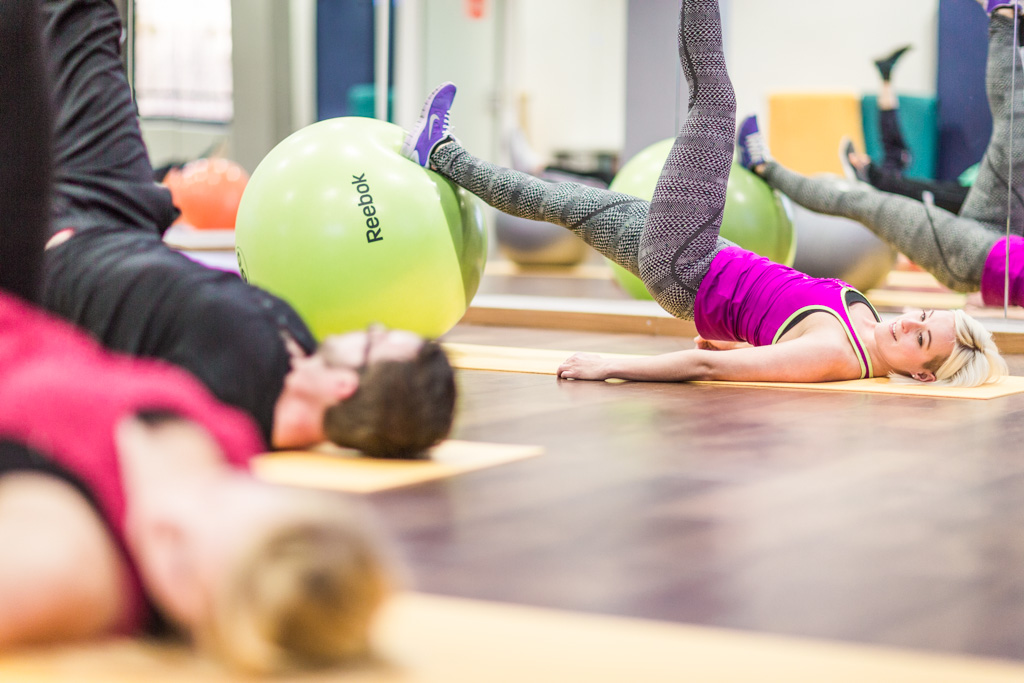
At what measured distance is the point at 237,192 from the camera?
7.66 metres

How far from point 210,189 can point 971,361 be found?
560cm

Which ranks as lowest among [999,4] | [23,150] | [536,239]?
[536,239]

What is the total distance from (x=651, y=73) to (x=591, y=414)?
3.05 metres

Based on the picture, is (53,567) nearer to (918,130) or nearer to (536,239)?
(918,130)

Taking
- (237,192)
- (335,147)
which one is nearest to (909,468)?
(335,147)

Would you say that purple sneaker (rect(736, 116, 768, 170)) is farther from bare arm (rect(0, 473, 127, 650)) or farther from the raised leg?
bare arm (rect(0, 473, 127, 650))

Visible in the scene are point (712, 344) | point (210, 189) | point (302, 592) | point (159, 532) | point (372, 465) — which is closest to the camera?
point (302, 592)

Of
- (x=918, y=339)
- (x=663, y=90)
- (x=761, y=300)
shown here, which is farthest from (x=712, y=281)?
(x=663, y=90)

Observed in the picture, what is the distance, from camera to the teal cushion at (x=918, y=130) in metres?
4.98

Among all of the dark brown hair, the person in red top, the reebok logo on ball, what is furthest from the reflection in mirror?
the person in red top

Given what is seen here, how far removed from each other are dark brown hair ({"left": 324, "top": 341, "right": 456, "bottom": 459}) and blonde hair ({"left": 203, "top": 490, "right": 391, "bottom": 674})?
2.45 ft

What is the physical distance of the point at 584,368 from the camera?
10.4 ft

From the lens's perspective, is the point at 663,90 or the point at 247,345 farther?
the point at 663,90

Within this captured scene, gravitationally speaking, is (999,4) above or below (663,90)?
above
